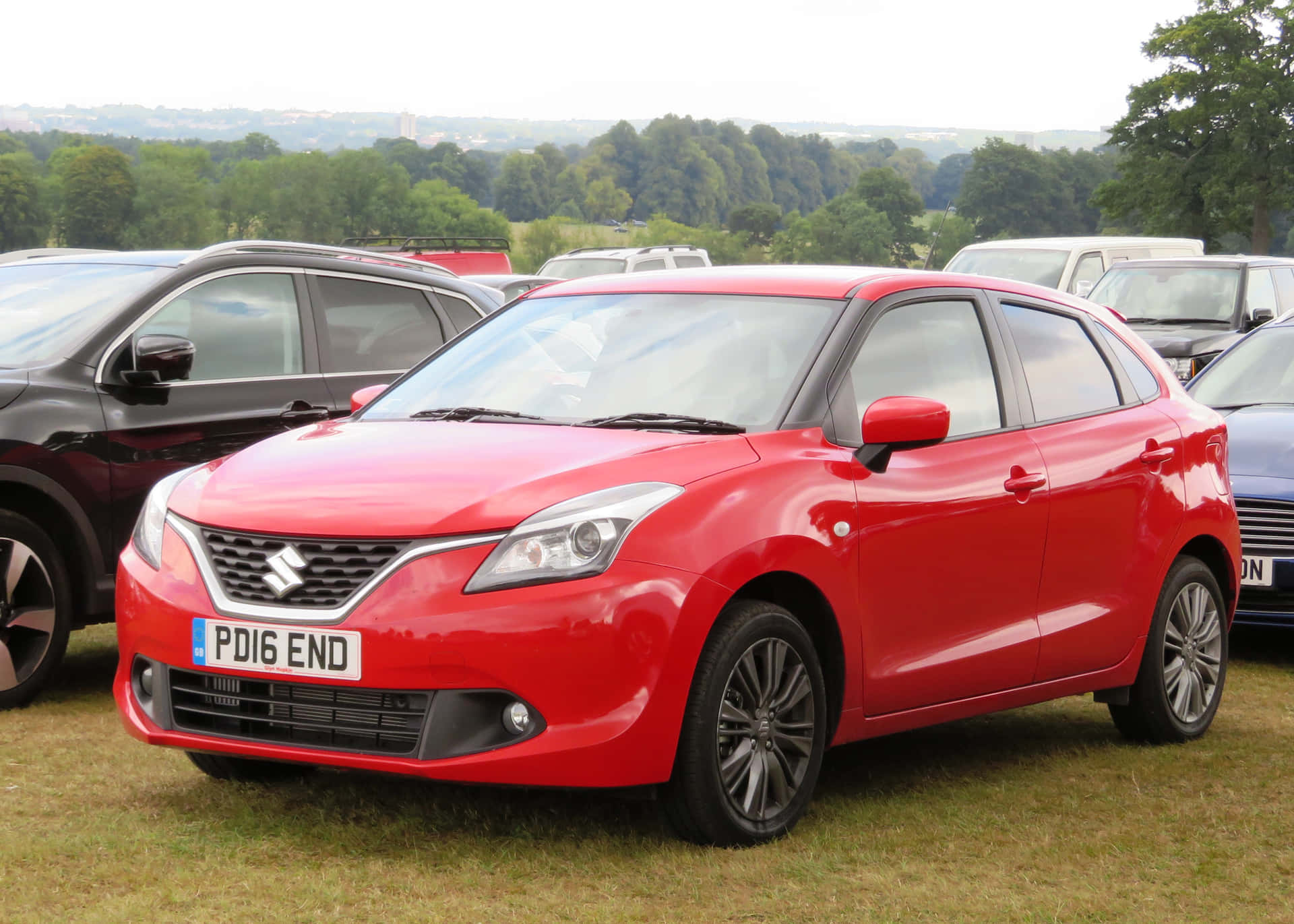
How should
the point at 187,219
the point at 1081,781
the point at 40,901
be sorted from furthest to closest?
the point at 187,219 → the point at 1081,781 → the point at 40,901

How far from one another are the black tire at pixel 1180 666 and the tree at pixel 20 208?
384 ft

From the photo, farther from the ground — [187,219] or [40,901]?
[40,901]

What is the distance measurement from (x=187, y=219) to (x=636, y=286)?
434ft

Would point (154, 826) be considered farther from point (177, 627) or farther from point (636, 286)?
point (636, 286)

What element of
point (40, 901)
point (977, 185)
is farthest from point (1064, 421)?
point (977, 185)

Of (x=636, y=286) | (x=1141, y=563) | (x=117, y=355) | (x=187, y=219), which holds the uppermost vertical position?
(x=636, y=286)

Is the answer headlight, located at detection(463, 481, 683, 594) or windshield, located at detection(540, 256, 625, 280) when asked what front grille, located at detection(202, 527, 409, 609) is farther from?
windshield, located at detection(540, 256, 625, 280)

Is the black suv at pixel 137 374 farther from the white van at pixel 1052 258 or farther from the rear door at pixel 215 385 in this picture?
the white van at pixel 1052 258

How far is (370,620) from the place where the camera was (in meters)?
4.38

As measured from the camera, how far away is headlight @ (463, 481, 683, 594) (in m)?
4.37

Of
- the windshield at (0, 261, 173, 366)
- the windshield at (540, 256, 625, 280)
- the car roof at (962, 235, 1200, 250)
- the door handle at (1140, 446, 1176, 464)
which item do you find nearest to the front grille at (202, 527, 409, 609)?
the windshield at (0, 261, 173, 366)

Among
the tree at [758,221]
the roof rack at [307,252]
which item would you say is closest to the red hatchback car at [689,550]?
the roof rack at [307,252]

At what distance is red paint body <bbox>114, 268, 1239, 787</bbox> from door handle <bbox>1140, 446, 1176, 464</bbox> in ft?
0.04

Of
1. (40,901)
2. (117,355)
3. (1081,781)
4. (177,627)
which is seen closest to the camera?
(40,901)
